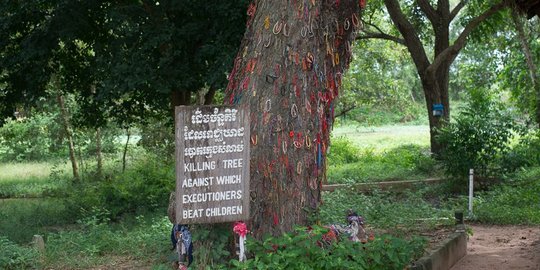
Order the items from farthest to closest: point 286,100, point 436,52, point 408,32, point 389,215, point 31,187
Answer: point 31,187
point 436,52
point 408,32
point 389,215
point 286,100

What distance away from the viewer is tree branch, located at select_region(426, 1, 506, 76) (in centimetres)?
2139

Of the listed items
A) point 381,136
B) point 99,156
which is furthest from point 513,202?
point 381,136

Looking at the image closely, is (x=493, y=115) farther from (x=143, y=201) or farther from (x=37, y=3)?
(x=37, y=3)

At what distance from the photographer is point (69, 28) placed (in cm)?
1652

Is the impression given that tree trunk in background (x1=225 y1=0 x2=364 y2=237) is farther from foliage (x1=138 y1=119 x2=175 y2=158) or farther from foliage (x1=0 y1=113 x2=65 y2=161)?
foliage (x1=0 y1=113 x2=65 y2=161)

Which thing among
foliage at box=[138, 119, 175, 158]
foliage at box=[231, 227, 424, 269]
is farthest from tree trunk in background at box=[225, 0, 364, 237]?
foliage at box=[138, 119, 175, 158]

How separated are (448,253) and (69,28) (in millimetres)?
9994

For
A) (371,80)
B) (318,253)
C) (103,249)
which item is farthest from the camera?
(371,80)

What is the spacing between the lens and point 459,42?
22.2 metres

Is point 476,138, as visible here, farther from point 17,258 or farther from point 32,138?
point 32,138

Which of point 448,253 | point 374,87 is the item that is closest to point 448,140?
point 448,253

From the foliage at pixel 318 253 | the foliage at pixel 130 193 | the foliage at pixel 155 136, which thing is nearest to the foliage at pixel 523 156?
the foliage at pixel 130 193

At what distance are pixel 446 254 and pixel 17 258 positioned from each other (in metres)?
5.16

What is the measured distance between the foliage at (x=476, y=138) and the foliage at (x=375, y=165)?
7.93 ft
